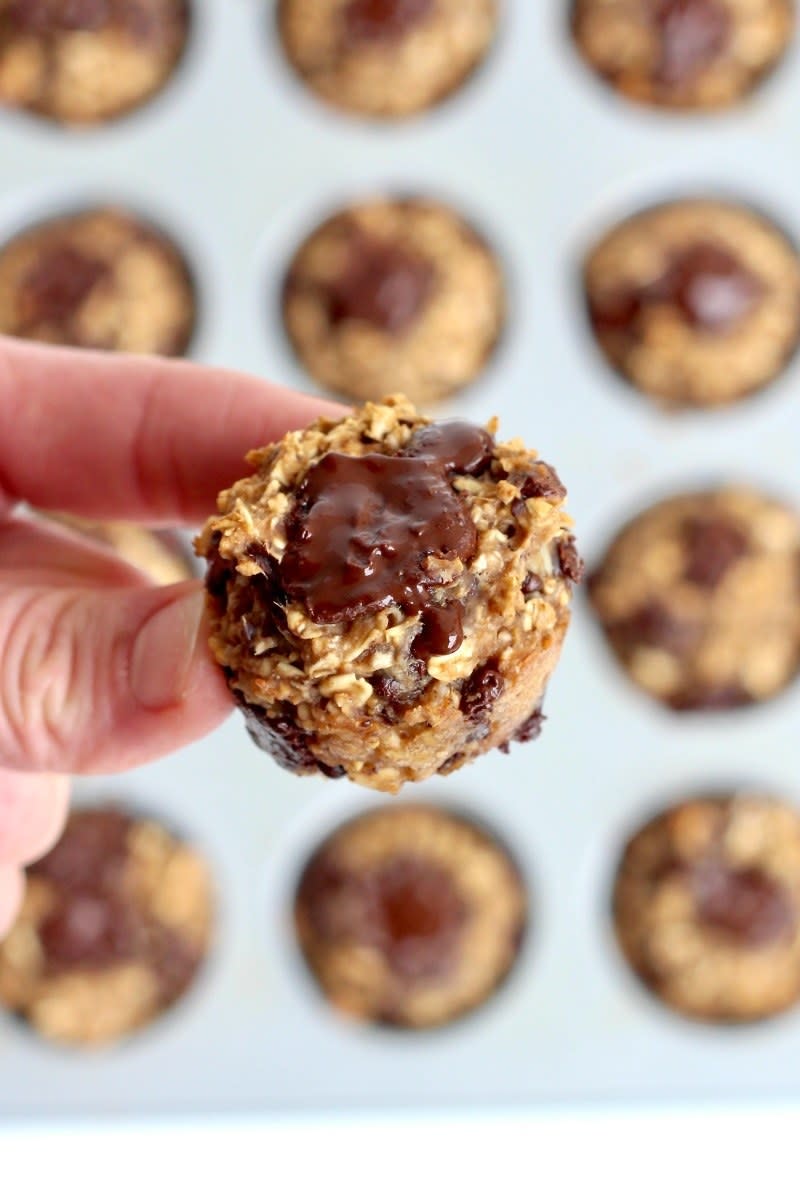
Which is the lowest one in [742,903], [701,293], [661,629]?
[742,903]

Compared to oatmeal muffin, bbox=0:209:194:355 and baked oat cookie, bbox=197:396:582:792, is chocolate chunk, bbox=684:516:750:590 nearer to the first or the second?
oatmeal muffin, bbox=0:209:194:355

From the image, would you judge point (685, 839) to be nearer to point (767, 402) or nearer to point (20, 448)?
point (767, 402)

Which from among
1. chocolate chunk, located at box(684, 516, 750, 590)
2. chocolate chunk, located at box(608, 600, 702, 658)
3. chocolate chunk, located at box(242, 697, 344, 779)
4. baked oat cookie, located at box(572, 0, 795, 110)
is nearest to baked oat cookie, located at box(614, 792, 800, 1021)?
chocolate chunk, located at box(608, 600, 702, 658)

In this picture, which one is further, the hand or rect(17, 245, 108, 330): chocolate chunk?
rect(17, 245, 108, 330): chocolate chunk

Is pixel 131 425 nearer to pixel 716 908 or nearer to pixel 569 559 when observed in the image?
pixel 569 559

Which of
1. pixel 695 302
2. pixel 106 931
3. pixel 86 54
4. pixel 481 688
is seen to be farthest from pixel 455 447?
pixel 86 54

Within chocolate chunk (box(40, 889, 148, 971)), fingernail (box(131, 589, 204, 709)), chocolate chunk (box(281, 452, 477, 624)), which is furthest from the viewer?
chocolate chunk (box(40, 889, 148, 971))
